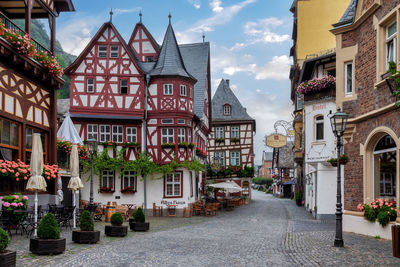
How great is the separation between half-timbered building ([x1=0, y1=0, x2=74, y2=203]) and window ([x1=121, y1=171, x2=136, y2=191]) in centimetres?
1097

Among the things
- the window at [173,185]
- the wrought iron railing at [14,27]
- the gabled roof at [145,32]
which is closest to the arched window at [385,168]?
the wrought iron railing at [14,27]

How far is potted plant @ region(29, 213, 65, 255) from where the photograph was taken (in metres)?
10.6

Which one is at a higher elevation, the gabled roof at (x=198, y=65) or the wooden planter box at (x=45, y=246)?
the gabled roof at (x=198, y=65)

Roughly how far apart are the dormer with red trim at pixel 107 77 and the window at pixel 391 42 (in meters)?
17.7

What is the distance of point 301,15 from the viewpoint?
3512cm

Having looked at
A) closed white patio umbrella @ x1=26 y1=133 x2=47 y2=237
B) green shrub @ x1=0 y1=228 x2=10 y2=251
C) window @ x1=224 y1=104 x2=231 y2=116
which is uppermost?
window @ x1=224 y1=104 x2=231 y2=116

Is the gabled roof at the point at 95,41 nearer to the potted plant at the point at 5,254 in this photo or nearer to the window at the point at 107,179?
the window at the point at 107,179

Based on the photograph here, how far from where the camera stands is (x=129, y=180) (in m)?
29.4

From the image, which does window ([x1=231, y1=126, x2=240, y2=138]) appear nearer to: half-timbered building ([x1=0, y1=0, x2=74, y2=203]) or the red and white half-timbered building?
the red and white half-timbered building

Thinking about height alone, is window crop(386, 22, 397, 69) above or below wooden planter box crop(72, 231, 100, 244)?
above

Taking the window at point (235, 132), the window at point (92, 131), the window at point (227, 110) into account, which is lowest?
the window at point (92, 131)

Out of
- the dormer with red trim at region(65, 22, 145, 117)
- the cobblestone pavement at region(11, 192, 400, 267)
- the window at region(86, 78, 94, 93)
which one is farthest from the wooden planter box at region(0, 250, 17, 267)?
the window at region(86, 78, 94, 93)

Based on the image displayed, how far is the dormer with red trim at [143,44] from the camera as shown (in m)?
33.1

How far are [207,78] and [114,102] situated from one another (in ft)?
37.1
